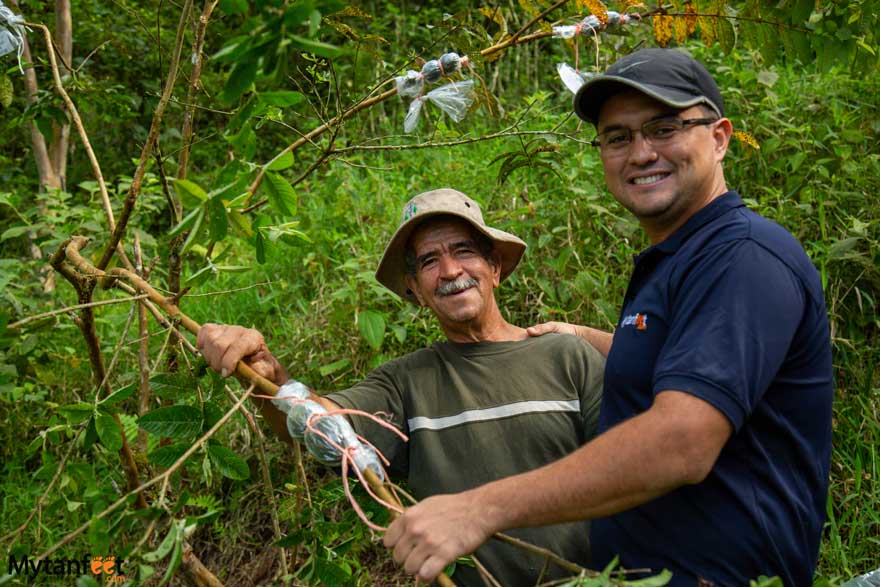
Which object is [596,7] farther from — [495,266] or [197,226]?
[197,226]

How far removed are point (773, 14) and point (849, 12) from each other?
8.4 inches

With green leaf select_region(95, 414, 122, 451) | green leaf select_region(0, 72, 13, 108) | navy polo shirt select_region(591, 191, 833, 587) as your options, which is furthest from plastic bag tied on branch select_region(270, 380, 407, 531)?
green leaf select_region(0, 72, 13, 108)

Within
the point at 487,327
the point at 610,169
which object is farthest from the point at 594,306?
the point at 610,169

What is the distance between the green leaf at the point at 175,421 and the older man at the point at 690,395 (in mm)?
627

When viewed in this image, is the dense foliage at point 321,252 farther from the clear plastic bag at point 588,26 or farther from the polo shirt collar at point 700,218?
the polo shirt collar at point 700,218

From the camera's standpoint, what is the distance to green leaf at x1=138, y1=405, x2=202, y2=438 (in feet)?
5.64

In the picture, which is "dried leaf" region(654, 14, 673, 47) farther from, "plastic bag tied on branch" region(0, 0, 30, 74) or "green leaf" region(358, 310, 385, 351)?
"plastic bag tied on branch" region(0, 0, 30, 74)

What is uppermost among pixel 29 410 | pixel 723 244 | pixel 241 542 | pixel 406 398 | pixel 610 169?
pixel 610 169

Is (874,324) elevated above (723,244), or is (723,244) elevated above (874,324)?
(723,244)

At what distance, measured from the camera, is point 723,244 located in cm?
140

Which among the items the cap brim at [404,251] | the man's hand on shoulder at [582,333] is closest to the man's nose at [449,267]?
the cap brim at [404,251]

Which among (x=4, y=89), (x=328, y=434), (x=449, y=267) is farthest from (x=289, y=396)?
(x=4, y=89)

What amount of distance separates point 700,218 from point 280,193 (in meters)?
0.86

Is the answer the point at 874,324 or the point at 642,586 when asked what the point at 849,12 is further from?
the point at 642,586
